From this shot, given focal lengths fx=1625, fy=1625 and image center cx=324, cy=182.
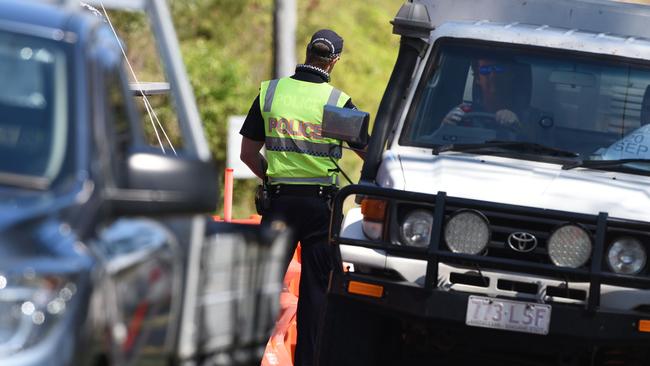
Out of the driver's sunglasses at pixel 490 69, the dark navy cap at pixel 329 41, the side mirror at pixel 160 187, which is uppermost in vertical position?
the dark navy cap at pixel 329 41

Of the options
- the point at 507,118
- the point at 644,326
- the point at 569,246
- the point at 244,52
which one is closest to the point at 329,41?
the point at 507,118

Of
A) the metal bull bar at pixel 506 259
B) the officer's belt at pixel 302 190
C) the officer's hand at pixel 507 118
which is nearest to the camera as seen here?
the metal bull bar at pixel 506 259

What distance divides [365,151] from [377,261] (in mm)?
1166

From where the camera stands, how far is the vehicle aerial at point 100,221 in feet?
14.2

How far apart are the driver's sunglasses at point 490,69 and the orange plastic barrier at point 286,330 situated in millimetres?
1499

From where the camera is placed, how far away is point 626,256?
7.60 meters

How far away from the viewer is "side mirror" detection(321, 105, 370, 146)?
8188 millimetres

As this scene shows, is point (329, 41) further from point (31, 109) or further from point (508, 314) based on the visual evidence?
point (31, 109)

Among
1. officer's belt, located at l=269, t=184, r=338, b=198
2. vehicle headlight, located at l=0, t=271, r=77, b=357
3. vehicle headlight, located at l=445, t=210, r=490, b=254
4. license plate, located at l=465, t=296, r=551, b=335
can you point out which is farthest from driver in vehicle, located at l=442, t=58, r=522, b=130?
vehicle headlight, located at l=0, t=271, r=77, b=357

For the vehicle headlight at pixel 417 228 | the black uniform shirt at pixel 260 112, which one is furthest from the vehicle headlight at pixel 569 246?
the black uniform shirt at pixel 260 112

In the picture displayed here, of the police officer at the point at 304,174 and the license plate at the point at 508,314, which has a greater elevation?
the police officer at the point at 304,174

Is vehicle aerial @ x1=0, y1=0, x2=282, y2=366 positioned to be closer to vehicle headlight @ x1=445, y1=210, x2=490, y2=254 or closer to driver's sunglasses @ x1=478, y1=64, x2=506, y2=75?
vehicle headlight @ x1=445, y1=210, x2=490, y2=254

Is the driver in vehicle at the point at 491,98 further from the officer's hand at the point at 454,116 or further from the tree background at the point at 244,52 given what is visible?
the tree background at the point at 244,52

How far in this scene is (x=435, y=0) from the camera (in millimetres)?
9500
